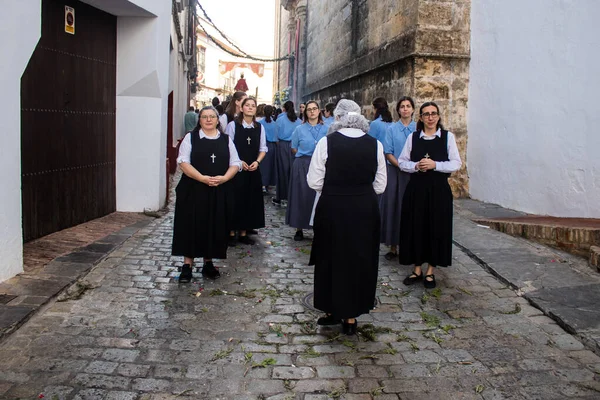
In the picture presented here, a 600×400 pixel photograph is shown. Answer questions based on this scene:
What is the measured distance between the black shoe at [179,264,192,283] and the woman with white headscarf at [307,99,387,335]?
1.73m

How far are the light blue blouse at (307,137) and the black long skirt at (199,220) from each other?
2.42 m

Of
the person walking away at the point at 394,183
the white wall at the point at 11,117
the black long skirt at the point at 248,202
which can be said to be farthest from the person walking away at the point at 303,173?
the white wall at the point at 11,117

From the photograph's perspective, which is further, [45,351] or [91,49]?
[91,49]

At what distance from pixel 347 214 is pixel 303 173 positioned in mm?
3651

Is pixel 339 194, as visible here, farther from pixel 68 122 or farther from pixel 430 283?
pixel 68 122

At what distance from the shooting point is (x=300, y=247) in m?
7.61

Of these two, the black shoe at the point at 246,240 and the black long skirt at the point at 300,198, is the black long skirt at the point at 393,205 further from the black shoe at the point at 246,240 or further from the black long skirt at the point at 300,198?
the black shoe at the point at 246,240

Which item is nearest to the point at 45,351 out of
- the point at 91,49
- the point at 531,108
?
the point at 91,49

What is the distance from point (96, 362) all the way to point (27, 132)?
3658 millimetres

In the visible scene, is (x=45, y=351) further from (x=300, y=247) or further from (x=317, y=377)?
(x=300, y=247)

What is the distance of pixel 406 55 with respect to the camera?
10.4 metres

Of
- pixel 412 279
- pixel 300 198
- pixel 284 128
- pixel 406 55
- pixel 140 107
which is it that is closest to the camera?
pixel 412 279

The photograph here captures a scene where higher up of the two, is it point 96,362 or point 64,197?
point 64,197

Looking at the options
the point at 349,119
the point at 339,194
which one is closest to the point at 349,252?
the point at 339,194
